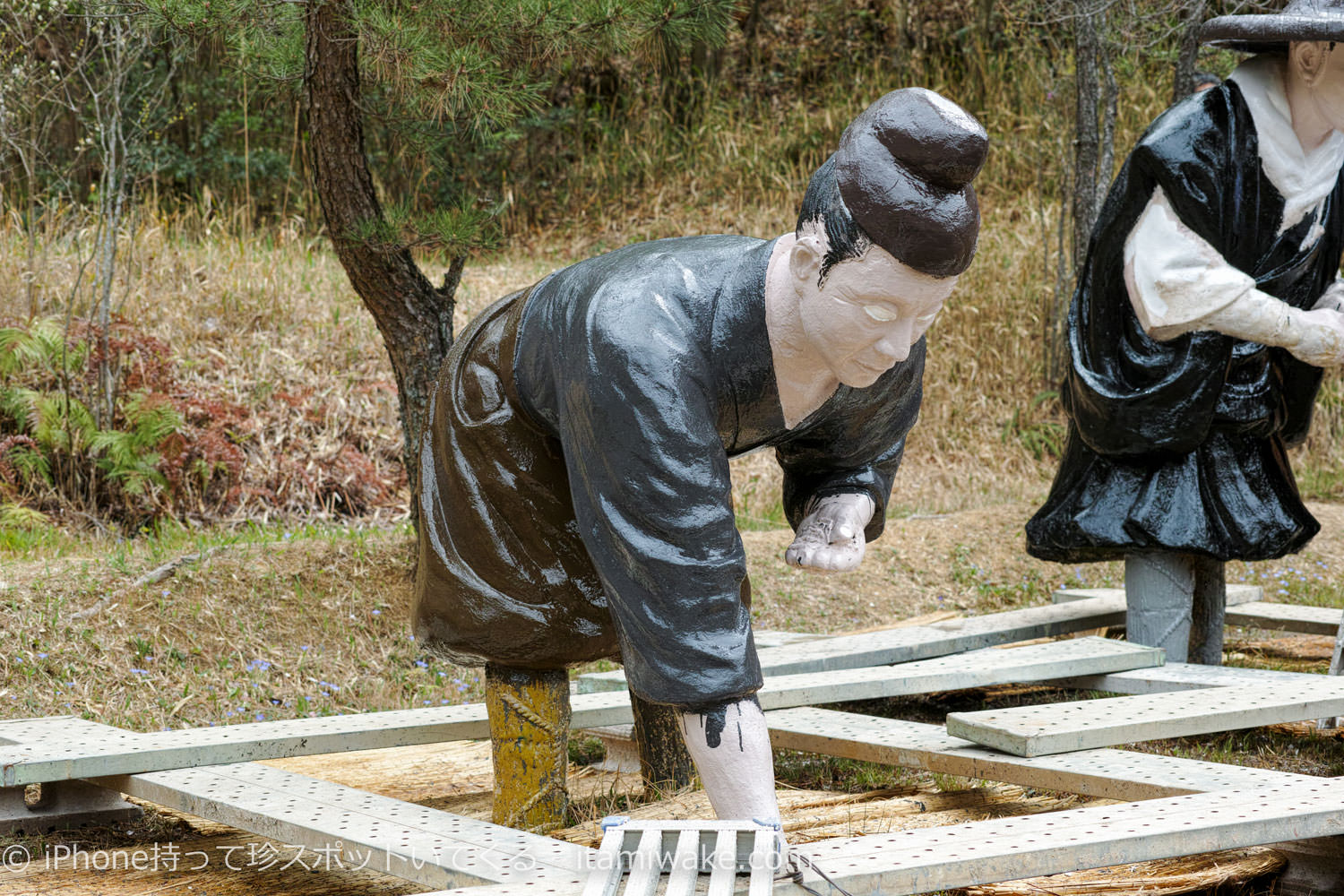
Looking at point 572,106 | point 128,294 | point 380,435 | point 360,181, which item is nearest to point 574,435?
point 360,181

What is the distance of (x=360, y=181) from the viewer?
4461mm

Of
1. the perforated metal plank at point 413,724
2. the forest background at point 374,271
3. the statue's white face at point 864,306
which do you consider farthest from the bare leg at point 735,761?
the forest background at point 374,271

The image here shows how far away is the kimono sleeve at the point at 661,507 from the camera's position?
2041 mm

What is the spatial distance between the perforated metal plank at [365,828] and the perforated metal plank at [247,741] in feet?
0.17

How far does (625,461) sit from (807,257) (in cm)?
40

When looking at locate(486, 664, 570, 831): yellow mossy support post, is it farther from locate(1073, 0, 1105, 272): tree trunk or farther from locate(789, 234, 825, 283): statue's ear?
locate(1073, 0, 1105, 272): tree trunk

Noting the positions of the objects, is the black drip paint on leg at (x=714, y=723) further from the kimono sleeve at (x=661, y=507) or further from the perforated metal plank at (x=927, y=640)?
the perforated metal plank at (x=927, y=640)

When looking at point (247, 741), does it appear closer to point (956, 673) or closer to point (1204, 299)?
point (956, 673)

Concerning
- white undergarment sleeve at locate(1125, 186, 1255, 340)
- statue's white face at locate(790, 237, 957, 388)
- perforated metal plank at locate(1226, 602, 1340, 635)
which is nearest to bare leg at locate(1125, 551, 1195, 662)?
white undergarment sleeve at locate(1125, 186, 1255, 340)

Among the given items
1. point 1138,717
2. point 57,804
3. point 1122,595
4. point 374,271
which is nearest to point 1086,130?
point 1122,595

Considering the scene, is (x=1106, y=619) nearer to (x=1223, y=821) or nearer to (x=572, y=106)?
(x=1223, y=821)

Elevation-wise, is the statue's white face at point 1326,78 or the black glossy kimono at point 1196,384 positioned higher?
the statue's white face at point 1326,78

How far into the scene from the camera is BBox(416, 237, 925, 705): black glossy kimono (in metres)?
2.05

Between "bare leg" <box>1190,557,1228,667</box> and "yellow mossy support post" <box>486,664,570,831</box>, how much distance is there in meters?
2.13
